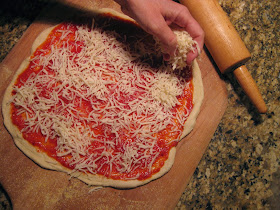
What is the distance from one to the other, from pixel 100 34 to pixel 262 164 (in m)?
2.04

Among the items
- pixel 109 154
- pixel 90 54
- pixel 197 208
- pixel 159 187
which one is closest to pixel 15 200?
pixel 109 154

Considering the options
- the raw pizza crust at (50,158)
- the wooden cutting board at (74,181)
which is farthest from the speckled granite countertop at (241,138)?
the raw pizza crust at (50,158)

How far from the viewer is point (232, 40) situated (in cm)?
186

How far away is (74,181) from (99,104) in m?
0.72

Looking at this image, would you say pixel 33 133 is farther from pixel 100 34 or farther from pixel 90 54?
pixel 100 34

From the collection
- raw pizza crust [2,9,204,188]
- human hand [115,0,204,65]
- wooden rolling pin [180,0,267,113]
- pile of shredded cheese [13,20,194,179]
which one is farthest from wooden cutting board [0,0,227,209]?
human hand [115,0,204,65]

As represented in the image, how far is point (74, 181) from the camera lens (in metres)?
1.82

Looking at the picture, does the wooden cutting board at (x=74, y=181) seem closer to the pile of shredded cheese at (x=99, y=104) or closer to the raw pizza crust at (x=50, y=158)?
the raw pizza crust at (x=50, y=158)

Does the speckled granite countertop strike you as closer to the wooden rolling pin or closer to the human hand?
the wooden rolling pin

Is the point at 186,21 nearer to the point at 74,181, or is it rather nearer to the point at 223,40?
the point at 223,40

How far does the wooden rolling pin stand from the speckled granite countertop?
21 cm

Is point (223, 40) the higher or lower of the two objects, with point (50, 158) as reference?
higher

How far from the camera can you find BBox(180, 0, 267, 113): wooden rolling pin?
1.86m

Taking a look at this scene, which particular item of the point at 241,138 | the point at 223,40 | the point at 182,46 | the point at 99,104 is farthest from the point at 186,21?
the point at 241,138
